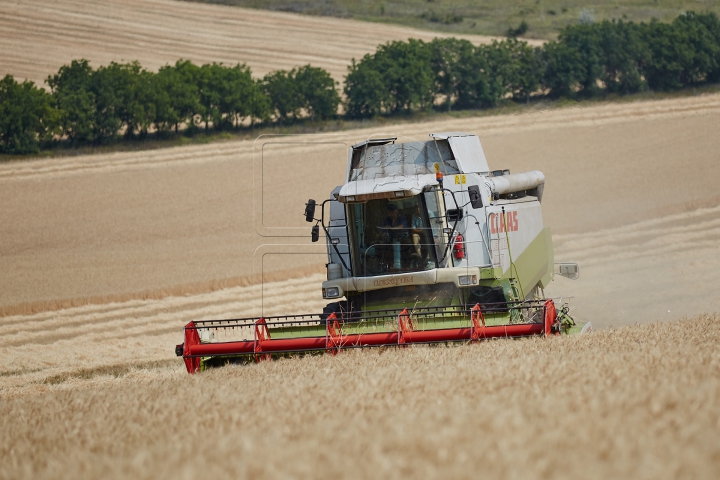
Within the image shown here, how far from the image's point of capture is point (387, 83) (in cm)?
3722

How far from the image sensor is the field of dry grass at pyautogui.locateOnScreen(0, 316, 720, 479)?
350 centimetres

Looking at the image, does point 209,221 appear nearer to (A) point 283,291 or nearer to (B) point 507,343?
(A) point 283,291

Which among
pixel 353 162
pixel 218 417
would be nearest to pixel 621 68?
pixel 353 162

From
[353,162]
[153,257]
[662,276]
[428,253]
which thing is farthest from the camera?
[153,257]

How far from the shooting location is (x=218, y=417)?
512cm

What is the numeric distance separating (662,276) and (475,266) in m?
8.18

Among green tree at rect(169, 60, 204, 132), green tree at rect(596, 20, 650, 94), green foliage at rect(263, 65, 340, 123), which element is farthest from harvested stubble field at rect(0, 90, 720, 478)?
green foliage at rect(263, 65, 340, 123)

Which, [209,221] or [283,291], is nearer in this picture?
[283,291]

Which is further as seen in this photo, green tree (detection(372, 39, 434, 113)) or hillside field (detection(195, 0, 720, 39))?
hillside field (detection(195, 0, 720, 39))

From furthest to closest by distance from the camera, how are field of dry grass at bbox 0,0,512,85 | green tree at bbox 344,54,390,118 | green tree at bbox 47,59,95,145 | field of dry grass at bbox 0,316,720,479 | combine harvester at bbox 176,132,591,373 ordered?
field of dry grass at bbox 0,0,512,85
green tree at bbox 344,54,390,118
green tree at bbox 47,59,95,145
combine harvester at bbox 176,132,591,373
field of dry grass at bbox 0,316,720,479

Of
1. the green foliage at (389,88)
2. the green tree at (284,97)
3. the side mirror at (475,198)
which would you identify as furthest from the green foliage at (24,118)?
the side mirror at (475,198)

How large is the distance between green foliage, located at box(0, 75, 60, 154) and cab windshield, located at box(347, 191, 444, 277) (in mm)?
24772

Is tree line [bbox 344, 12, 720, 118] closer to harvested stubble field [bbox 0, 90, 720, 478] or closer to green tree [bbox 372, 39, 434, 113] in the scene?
green tree [bbox 372, 39, 434, 113]

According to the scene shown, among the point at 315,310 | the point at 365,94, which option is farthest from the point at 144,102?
the point at 315,310
